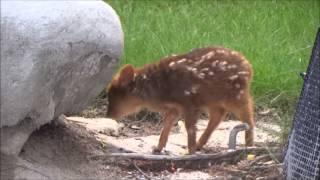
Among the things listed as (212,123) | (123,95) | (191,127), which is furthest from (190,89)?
(123,95)

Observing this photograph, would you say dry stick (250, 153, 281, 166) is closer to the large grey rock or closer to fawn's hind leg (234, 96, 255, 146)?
fawn's hind leg (234, 96, 255, 146)

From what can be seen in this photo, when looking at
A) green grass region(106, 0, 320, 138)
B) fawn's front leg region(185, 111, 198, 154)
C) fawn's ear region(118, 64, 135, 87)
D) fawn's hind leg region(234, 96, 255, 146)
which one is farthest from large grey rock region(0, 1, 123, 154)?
green grass region(106, 0, 320, 138)

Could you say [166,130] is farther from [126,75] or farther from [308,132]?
[308,132]

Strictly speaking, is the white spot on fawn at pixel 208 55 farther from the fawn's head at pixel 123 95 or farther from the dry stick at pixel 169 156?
the dry stick at pixel 169 156

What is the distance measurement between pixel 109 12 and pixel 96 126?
1.59 meters

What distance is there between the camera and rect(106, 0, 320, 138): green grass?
8164mm

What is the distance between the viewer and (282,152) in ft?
21.0

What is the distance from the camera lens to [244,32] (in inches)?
378

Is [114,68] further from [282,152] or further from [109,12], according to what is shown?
[282,152]

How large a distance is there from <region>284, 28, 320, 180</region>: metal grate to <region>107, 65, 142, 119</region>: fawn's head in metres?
1.34

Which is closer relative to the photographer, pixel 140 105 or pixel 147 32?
pixel 140 105

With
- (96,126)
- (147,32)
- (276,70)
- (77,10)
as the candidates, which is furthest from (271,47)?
(77,10)

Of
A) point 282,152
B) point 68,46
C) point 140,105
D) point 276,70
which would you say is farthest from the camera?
point 276,70

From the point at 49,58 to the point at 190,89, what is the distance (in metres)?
1.40
